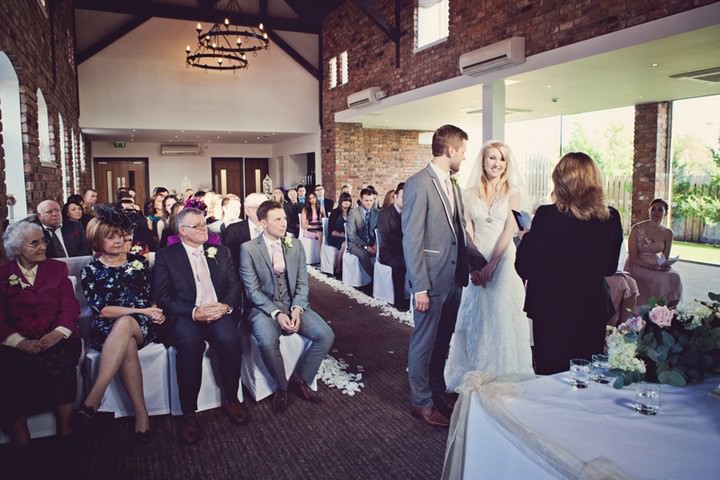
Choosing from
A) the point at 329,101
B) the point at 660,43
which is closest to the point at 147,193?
the point at 329,101

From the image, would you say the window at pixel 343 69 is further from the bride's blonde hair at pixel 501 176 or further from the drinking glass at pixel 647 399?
the drinking glass at pixel 647 399

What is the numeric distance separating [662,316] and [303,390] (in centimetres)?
254

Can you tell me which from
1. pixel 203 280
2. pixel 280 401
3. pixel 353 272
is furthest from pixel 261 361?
pixel 353 272

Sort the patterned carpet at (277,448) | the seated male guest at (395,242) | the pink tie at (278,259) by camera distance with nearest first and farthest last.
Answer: the patterned carpet at (277,448) < the pink tie at (278,259) < the seated male guest at (395,242)

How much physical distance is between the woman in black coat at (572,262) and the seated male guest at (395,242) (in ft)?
10.0

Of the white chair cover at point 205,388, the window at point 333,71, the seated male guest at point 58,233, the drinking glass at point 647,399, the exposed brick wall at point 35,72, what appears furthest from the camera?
the window at point 333,71

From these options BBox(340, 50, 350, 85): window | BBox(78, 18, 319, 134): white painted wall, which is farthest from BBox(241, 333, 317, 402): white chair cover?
BBox(78, 18, 319, 134): white painted wall

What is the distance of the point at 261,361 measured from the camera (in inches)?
152

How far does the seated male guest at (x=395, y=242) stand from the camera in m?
5.83

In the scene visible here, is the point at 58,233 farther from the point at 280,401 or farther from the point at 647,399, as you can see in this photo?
the point at 647,399

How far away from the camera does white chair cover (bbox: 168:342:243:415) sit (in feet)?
11.8

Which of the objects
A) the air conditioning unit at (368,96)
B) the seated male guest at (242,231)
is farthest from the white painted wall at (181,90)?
the seated male guest at (242,231)

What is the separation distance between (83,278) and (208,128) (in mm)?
11178

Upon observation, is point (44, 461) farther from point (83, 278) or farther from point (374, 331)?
point (374, 331)
